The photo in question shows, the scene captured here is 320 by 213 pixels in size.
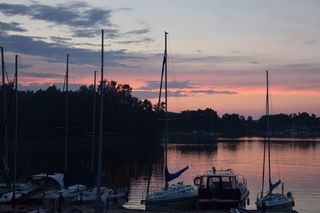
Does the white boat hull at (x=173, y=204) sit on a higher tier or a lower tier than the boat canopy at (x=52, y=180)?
lower

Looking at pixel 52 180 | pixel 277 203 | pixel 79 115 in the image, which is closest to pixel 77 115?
pixel 79 115

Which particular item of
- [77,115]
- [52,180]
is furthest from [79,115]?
[52,180]

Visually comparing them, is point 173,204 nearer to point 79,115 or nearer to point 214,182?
point 214,182

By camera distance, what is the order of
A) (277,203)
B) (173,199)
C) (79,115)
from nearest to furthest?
1. (173,199)
2. (277,203)
3. (79,115)

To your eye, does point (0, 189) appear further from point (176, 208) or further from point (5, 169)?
point (176, 208)

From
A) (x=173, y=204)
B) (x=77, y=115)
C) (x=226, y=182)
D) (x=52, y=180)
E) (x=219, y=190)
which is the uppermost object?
(x=77, y=115)

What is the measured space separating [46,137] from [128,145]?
23292mm

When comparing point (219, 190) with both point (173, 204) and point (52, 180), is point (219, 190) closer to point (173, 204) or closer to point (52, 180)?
point (173, 204)

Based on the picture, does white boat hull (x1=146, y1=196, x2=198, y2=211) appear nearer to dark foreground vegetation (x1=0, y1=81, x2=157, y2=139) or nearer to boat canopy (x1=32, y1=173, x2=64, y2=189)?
boat canopy (x1=32, y1=173, x2=64, y2=189)

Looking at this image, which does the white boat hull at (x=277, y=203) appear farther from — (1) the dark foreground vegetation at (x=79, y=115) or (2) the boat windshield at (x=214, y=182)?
(1) the dark foreground vegetation at (x=79, y=115)

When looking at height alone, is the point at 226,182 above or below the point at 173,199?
above

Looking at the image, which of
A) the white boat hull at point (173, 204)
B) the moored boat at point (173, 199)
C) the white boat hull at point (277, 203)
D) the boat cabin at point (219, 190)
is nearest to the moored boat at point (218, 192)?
the boat cabin at point (219, 190)

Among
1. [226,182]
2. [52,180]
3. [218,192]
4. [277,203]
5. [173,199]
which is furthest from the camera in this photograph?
[52,180]

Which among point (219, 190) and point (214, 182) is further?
point (214, 182)
